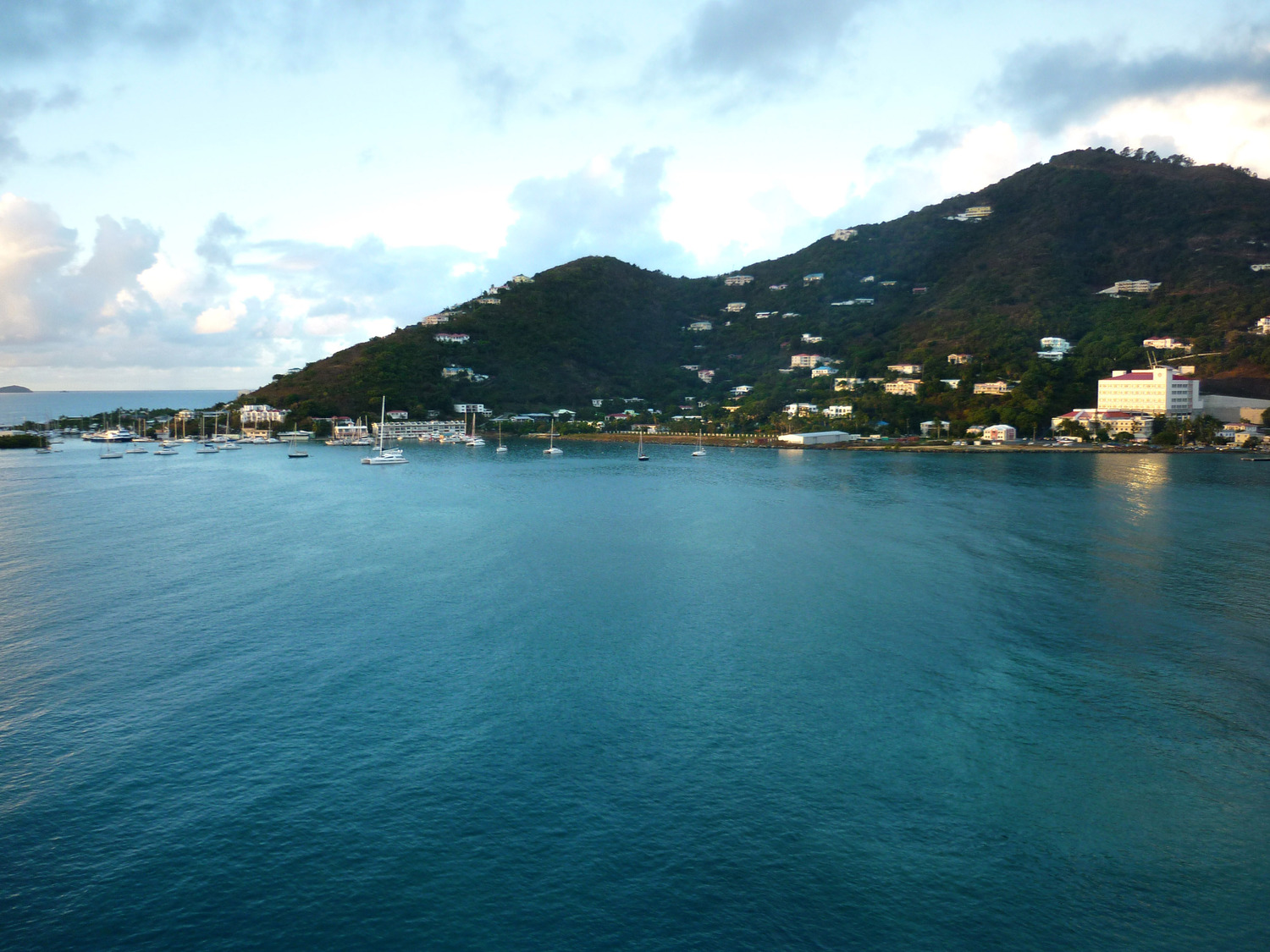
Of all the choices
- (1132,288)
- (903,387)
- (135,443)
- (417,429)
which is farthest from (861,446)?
(135,443)

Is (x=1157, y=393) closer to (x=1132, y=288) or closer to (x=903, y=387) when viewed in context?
(x=903, y=387)

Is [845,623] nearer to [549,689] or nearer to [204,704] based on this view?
[549,689]

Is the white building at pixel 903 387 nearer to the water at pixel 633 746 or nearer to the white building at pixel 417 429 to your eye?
the white building at pixel 417 429

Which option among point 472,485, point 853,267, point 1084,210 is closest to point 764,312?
point 853,267

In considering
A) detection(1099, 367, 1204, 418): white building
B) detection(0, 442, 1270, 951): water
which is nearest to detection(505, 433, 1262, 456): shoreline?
detection(1099, 367, 1204, 418): white building

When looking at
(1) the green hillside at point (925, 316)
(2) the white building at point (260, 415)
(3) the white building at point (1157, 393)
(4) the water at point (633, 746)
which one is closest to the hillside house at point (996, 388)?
(1) the green hillside at point (925, 316)

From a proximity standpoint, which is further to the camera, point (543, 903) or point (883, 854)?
point (883, 854)
